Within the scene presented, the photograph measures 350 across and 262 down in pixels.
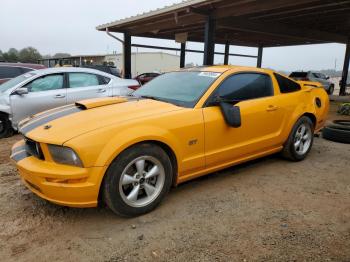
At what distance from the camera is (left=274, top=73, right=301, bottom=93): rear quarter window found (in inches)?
183

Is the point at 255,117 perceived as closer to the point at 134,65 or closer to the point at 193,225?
the point at 193,225

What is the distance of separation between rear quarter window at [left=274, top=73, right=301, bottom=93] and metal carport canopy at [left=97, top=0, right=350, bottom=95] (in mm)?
4877

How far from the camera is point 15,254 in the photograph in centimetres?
255

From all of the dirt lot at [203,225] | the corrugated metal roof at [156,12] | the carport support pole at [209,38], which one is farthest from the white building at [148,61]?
the dirt lot at [203,225]

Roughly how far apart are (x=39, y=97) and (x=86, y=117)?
3897mm

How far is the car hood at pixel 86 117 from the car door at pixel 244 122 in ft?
1.75

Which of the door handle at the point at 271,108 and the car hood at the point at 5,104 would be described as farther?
the car hood at the point at 5,104

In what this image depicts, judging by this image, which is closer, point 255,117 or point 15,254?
point 15,254

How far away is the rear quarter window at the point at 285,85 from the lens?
15.3ft

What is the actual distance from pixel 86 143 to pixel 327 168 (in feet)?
11.9

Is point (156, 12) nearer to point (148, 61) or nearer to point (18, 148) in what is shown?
point (18, 148)

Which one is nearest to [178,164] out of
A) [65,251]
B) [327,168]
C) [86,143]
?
[86,143]

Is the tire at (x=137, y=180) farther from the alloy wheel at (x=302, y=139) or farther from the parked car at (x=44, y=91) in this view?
the parked car at (x=44, y=91)

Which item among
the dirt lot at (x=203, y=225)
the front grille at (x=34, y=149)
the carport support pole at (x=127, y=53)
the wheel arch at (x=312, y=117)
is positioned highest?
the carport support pole at (x=127, y=53)
